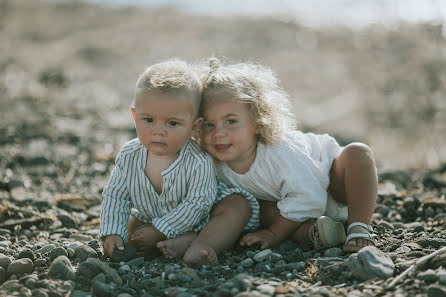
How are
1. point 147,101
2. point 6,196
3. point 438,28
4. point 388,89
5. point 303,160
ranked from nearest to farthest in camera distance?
point 147,101, point 303,160, point 6,196, point 438,28, point 388,89

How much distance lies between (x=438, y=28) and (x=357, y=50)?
18.1 feet

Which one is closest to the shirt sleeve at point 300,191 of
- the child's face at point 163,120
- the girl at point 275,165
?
the girl at point 275,165

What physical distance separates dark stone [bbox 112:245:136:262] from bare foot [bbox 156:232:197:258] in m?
0.18

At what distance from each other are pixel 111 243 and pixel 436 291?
2.06 meters

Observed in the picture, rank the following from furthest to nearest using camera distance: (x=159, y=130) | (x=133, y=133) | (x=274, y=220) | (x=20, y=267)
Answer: (x=133, y=133), (x=274, y=220), (x=159, y=130), (x=20, y=267)

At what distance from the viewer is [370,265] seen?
A: 10.1 feet

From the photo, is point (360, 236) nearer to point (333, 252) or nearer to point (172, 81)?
point (333, 252)

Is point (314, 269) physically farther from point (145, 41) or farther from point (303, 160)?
point (145, 41)

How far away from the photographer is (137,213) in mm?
4176

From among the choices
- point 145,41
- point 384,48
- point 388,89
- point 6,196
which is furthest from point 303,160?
point 145,41

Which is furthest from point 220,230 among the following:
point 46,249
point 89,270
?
point 46,249

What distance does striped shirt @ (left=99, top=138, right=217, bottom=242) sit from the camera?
12.5 feet

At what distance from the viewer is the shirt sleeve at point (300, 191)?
3.95 metres

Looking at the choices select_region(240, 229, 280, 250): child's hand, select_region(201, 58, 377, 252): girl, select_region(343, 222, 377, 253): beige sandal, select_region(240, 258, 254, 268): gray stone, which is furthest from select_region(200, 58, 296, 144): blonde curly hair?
select_region(240, 258, 254, 268): gray stone
